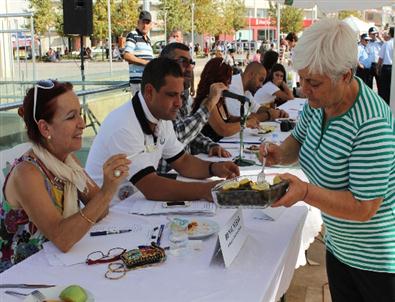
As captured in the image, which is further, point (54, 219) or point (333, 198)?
point (54, 219)

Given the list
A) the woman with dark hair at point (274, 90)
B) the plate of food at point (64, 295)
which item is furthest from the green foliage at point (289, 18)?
the plate of food at point (64, 295)

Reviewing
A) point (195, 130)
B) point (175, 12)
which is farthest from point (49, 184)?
point (175, 12)

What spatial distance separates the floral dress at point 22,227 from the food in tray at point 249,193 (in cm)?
64

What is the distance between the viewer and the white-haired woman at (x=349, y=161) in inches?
57.8

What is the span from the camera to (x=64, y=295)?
1329 millimetres

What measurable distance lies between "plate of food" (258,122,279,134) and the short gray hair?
271 cm

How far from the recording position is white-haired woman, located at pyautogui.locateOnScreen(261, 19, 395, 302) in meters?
1.47

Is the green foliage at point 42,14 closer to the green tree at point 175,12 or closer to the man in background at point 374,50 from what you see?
the green tree at point 175,12

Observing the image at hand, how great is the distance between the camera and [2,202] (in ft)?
6.31

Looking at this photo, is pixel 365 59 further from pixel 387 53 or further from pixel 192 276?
pixel 192 276

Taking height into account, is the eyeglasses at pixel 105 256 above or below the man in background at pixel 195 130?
below

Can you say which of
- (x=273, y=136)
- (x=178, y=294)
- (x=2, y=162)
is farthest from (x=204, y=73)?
(x=178, y=294)

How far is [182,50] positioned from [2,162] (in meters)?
1.86

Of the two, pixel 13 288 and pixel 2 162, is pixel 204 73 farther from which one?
Answer: pixel 13 288
